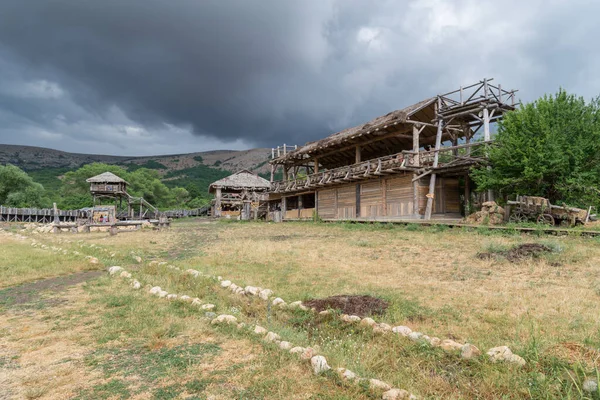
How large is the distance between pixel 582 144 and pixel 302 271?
14797mm

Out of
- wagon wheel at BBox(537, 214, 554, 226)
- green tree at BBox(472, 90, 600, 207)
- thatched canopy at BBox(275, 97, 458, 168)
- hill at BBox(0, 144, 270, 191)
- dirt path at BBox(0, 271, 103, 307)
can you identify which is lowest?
dirt path at BBox(0, 271, 103, 307)

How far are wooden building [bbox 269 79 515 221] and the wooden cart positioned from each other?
165 inches

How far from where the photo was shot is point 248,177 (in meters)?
51.4

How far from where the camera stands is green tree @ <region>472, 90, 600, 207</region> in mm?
15055

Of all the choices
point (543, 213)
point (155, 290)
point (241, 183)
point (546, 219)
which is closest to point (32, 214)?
point (241, 183)

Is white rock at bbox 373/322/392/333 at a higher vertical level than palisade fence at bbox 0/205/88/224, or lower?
lower

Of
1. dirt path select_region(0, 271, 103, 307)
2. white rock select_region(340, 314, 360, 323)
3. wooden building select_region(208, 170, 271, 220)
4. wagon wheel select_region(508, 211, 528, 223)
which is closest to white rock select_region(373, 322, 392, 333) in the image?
white rock select_region(340, 314, 360, 323)

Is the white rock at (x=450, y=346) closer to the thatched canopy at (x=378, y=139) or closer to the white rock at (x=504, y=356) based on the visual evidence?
the white rock at (x=504, y=356)

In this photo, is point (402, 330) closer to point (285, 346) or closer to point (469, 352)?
point (469, 352)

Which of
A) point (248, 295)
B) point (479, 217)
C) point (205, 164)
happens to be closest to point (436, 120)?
point (479, 217)

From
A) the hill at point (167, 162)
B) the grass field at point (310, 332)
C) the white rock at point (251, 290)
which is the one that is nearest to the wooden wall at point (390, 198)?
the grass field at point (310, 332)

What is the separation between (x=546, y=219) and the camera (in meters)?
14.7

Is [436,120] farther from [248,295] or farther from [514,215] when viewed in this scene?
[248,295]

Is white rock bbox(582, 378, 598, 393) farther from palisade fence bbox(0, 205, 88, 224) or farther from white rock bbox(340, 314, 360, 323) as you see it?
palisade fence bbox(0, 205, 88, 224)
